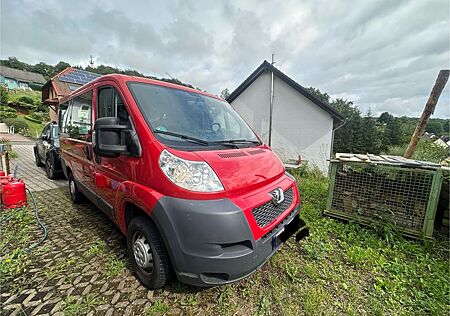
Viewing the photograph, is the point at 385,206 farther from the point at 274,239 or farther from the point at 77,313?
the point at 77,313

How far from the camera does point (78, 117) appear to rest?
10.6 feet

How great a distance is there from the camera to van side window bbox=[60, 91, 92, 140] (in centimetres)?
283

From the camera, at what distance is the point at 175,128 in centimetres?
194

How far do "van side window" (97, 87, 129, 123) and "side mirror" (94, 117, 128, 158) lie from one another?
184mm

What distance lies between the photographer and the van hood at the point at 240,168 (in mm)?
1663

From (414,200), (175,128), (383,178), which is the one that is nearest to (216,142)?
(175,128)

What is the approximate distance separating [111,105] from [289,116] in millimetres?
10208

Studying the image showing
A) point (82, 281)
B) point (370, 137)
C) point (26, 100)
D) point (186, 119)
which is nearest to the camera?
point (82, 281)

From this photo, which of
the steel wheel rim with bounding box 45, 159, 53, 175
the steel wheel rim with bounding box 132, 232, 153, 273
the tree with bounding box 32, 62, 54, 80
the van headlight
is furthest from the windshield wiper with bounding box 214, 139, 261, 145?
the tree with bounding box 32, 62, 54, 80

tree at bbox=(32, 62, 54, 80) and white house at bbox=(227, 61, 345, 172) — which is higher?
tree at bbox=(32, 62, 54, 80)


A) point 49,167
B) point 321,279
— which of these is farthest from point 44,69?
point 321,279

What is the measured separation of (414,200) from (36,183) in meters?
8.33

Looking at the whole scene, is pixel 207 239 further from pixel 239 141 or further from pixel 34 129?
pixel 34 129

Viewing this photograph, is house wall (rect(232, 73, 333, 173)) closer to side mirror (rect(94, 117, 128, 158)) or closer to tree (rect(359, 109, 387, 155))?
side mirror (rect(94, 117, 128, 158))
